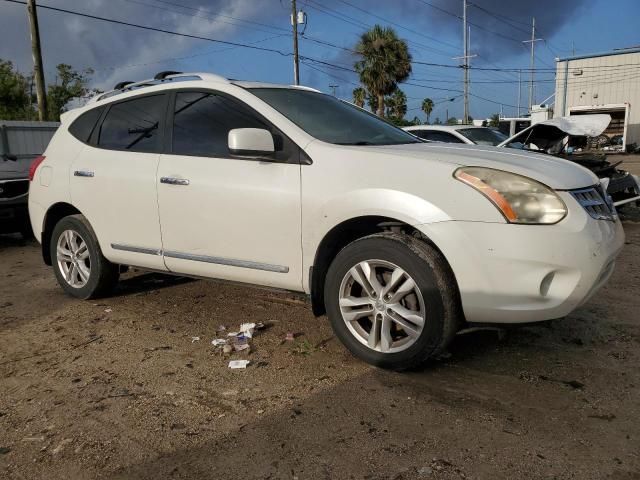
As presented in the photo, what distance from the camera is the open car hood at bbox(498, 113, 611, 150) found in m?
8.27

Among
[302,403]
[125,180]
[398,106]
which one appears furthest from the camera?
[398,106]

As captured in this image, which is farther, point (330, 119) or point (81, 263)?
point (81, 263)

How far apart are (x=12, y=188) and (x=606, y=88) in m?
36.3

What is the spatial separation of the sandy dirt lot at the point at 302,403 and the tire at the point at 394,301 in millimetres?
177

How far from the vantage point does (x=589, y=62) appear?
1390 inches

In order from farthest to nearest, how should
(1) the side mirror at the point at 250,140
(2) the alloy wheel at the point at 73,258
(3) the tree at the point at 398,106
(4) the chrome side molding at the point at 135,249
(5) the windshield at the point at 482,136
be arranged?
(3) the tree at the point at 398,106 → (5) the windshield at the point at 482,136 → (2) the alloy wheel at the point at 73,258 → (4) the chrome side molding at the point at 135,249 → (1) the side mirror at the point at 250,140

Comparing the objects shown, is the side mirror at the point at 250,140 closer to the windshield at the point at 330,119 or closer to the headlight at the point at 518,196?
the windshield at the point at 330,119

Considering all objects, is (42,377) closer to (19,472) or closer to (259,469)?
(19,472)

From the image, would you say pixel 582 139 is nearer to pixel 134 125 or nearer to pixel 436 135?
pixel 436 135

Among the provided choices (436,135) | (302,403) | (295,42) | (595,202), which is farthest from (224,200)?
(295,42)

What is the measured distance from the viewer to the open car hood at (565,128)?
827cm

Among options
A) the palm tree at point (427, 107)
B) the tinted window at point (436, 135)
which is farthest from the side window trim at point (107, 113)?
the palm tree at point (427, 107)

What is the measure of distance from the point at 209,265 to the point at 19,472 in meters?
1.83

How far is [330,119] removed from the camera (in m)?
4.04
